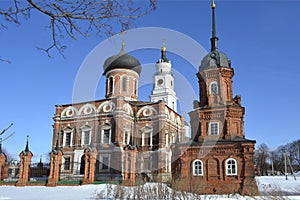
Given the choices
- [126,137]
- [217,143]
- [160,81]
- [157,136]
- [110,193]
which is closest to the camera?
[110,193]

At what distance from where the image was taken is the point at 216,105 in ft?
73.8

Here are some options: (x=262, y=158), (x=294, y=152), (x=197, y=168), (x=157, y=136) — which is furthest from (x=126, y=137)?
(x=294, y=152)

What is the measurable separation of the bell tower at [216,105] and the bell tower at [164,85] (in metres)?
18.8

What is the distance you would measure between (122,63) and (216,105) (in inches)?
689

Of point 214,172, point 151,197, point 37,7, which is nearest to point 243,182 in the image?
point 214,172

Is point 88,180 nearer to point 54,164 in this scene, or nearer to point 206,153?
point 54,164

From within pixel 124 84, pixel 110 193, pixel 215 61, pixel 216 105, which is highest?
pixel 124 84

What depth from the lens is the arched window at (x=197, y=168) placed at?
2108cm

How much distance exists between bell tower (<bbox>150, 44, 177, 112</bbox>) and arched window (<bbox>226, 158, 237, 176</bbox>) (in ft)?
75.2

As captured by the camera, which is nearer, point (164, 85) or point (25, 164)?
point (25, 164)

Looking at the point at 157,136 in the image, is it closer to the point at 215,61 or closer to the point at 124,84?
the point at 124,84

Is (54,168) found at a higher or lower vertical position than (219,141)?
lower

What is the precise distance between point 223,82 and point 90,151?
12.0 m

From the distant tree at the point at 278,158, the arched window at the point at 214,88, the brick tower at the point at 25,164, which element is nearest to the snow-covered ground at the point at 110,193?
the brick tower at the point at 25,164
